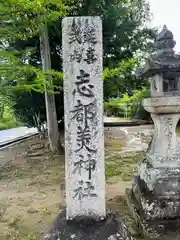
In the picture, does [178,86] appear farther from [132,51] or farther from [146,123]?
[146,123]

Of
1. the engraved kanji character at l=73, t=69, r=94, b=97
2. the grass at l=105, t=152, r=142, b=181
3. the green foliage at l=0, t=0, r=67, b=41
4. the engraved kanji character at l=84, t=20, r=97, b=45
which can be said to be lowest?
the grass at l=105, t=152, r=142, b=181

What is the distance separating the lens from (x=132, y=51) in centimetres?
980

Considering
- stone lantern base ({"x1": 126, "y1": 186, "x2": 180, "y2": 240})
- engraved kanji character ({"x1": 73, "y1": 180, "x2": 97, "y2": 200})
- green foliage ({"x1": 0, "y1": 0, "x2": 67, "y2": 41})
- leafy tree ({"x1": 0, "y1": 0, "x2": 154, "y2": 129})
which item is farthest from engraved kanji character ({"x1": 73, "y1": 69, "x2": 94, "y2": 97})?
leafy tree ({"x1": 0, "y1": 0, "x2": 154, "y2": 129})

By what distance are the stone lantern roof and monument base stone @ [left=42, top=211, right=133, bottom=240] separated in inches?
79.5

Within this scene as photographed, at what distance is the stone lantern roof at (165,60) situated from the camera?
11.3 ft

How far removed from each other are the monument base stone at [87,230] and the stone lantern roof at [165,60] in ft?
6.63

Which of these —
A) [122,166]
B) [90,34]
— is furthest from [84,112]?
[122,166]

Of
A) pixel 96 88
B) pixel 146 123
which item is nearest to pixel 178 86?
pixel 96 88

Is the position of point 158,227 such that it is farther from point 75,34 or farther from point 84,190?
point 75,34

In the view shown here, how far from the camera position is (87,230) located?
233 centimetres

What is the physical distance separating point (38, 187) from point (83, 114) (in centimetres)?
342

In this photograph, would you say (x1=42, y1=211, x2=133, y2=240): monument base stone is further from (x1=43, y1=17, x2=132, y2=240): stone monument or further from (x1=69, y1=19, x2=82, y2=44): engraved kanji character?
(x1=69, y1=19, x2=82, y2=44): engraved kanji character

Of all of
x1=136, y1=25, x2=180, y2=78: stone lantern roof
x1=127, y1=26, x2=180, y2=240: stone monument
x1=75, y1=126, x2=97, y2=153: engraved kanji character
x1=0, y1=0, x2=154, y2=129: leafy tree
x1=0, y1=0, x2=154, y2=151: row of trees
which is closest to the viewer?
x1=75, y1=126, x2=97, y2=153: engraved kanji character

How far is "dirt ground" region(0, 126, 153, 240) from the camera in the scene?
12.0 feet
